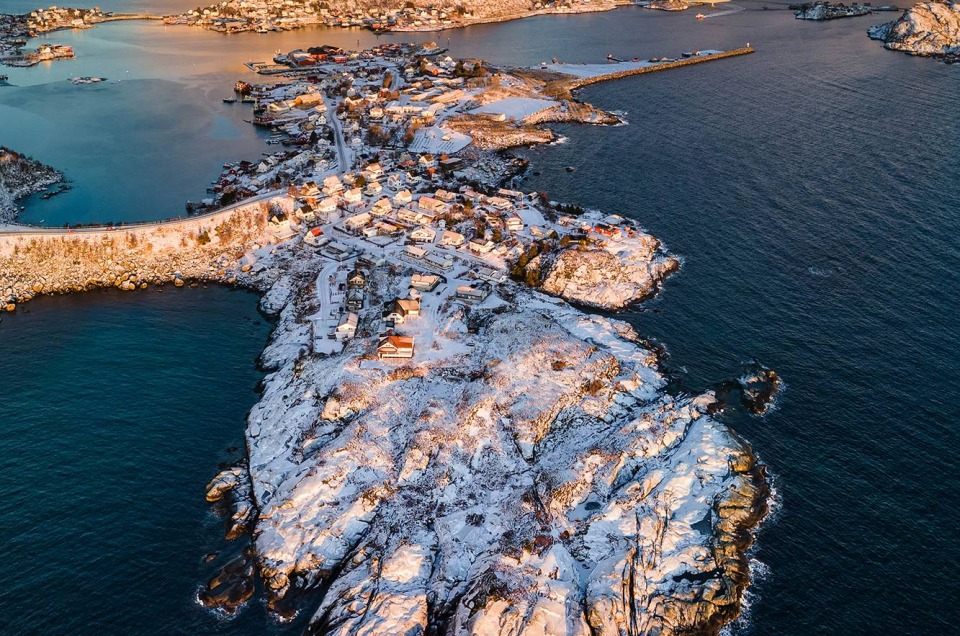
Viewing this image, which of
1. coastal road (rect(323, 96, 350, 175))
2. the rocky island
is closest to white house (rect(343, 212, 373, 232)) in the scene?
the rocky island

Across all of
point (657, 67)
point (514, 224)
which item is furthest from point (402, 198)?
point (657, 67)

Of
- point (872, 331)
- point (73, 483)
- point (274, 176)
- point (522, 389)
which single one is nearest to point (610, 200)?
point (872, 331)

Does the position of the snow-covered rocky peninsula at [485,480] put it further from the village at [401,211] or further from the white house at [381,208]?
the white house at [381,208]

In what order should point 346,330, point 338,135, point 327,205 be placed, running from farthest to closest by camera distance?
point 338,135
point 327,205
point 346,330

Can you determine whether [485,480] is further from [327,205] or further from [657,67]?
[657,67]

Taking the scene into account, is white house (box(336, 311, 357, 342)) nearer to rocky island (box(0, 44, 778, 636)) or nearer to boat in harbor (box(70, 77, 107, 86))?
rocky island (box(0, 44, 778, 636))

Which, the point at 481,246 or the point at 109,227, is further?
the point at 109,227
